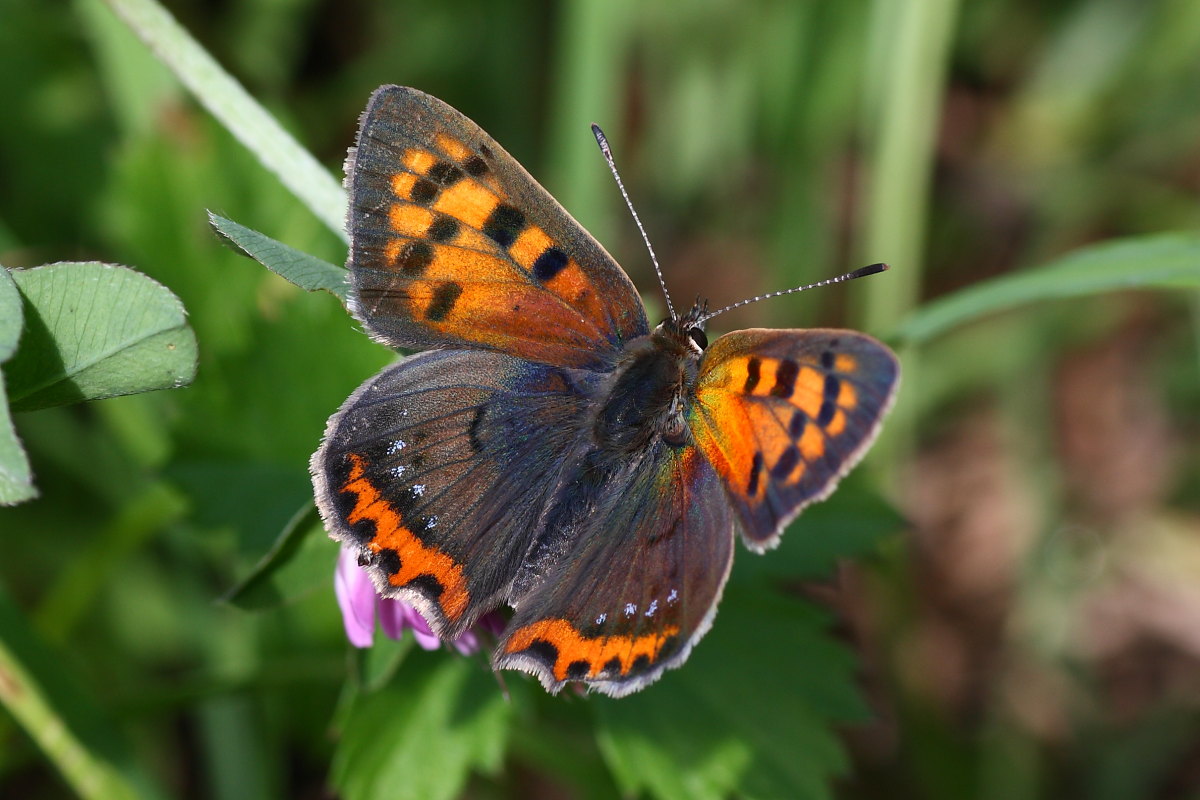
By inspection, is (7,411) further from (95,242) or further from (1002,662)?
(1002,662)

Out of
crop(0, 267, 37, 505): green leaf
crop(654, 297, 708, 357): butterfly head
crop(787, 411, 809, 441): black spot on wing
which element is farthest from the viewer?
crop(654, 297, 708, 357): butterfly head

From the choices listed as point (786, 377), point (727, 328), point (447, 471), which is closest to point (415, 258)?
point (447, 471)

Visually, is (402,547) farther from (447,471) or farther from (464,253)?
(464,253)

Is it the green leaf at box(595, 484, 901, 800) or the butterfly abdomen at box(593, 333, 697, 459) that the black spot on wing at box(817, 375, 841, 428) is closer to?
the butterfly abdomen at box(593, 333, 697, 459)

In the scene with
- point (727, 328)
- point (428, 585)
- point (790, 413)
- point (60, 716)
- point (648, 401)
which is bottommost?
point (60, 716)

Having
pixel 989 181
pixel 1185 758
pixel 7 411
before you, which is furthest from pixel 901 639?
pixel 7 411

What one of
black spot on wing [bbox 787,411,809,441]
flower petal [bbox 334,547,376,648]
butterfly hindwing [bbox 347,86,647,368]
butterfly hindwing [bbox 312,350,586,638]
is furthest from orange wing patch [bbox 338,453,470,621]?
black spot on wing [bbox 787,411,809,441]

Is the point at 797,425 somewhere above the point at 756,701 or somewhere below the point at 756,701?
above

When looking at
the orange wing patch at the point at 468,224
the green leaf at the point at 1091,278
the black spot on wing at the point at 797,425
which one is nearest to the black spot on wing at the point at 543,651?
the black spot on wing at the point at 797,425
